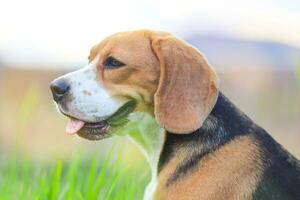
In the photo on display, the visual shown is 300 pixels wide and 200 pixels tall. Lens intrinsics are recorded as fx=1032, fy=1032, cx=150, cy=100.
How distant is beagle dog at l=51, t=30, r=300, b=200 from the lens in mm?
4719

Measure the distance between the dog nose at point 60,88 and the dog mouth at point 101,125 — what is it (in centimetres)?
12

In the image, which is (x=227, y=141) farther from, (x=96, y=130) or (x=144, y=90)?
(x=96, y=130)

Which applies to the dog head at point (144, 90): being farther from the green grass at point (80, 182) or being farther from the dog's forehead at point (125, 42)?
the green grass at point (80, 182)

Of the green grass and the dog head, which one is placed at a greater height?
the dog head

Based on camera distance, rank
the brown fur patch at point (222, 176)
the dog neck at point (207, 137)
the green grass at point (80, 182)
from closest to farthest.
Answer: the brown fur patch at point (222, 176)
the dog neck at point (207, 137)
the green grass at point (80, 182)

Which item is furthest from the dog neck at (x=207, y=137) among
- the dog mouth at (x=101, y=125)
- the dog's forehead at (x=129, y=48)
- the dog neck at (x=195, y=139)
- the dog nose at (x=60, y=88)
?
the dog nose at (x=60, y=88)

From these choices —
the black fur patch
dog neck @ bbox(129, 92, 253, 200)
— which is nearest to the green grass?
dog neck @ bbox(129, 92, 253, 200)

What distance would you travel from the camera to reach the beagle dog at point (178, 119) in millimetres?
4719

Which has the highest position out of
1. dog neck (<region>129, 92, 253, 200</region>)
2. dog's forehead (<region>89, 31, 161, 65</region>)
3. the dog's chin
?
dog's forehead (<region>89, 31, 161, 65</region>)

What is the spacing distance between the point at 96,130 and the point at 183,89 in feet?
1.49

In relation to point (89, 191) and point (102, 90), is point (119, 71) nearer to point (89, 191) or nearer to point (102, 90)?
point (102, 90)

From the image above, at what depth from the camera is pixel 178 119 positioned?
481 cm

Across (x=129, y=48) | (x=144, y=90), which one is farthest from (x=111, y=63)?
(x=144, y=90)

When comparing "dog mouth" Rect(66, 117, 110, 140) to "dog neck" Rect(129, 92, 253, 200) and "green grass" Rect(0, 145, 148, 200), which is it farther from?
"green grass" Rect(0, 145, 148, 200)
